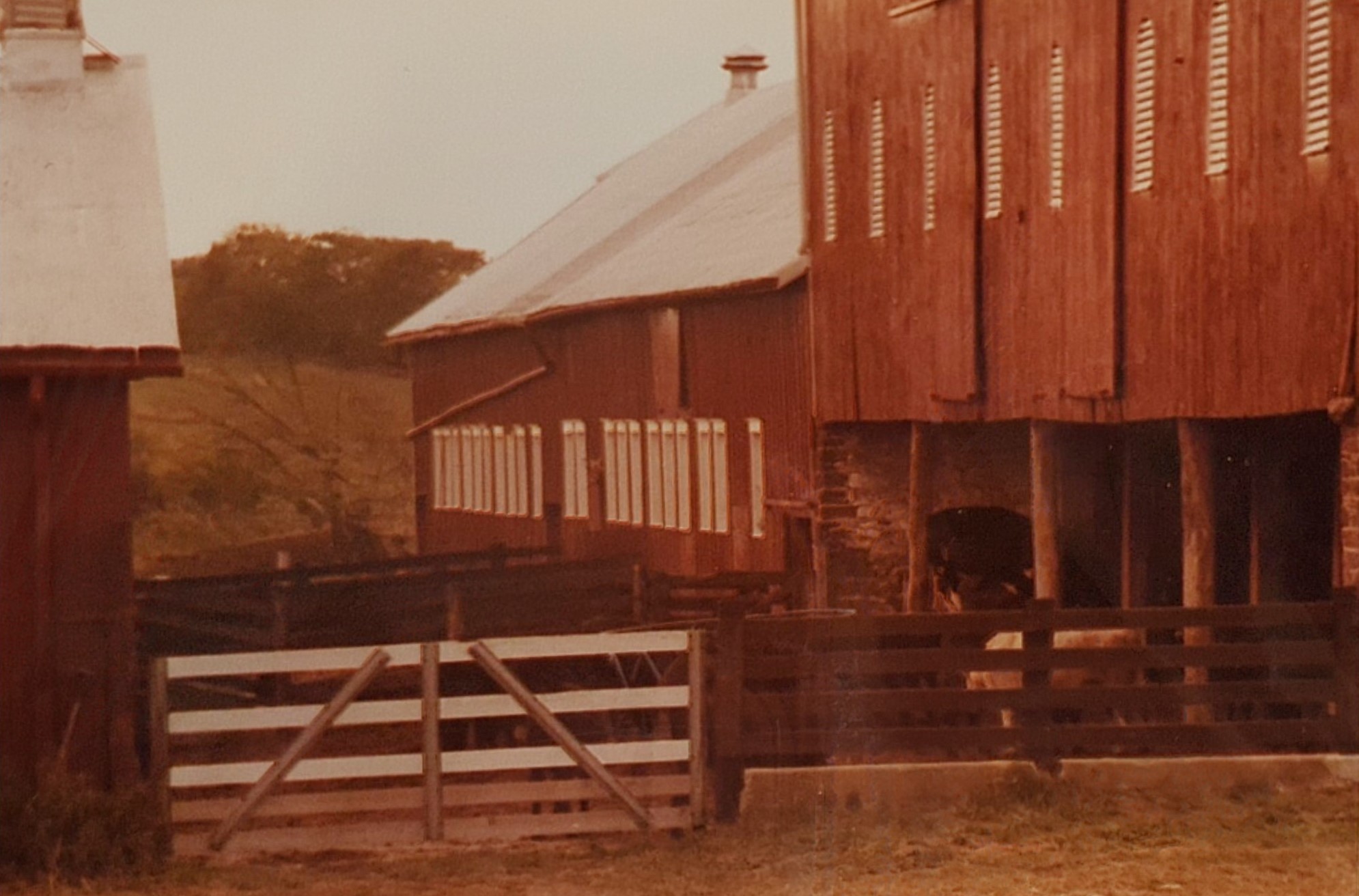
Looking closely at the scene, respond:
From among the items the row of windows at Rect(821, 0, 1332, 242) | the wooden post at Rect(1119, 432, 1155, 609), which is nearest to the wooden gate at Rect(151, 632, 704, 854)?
the row of windows at Rect(821, 0, 1332, 242)

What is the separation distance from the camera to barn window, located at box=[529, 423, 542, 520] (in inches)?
1435

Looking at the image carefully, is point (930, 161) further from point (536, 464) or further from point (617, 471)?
point (536, 464)

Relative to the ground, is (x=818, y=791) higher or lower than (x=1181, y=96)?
lower

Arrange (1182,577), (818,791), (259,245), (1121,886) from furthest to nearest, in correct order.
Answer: (259,245) → (1182,577) → (818,791) → (1121,886)

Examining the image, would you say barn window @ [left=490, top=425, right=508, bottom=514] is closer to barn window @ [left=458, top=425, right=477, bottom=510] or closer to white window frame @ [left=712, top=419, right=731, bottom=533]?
barn window @ [left=458, top=425, right=477, bottom=510]

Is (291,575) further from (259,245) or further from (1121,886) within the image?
(259,245)

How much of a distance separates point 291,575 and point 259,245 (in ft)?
179

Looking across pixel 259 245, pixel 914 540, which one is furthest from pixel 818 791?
pixel 259 245

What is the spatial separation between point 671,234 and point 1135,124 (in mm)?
15080

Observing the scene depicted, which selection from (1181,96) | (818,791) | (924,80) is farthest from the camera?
(924,80)

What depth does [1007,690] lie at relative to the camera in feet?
49.2

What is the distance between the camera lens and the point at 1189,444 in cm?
1892

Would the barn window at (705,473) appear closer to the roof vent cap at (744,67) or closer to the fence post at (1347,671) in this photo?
the fence post at (1347,671)

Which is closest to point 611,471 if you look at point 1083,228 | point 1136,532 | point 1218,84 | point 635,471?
point 635,471
